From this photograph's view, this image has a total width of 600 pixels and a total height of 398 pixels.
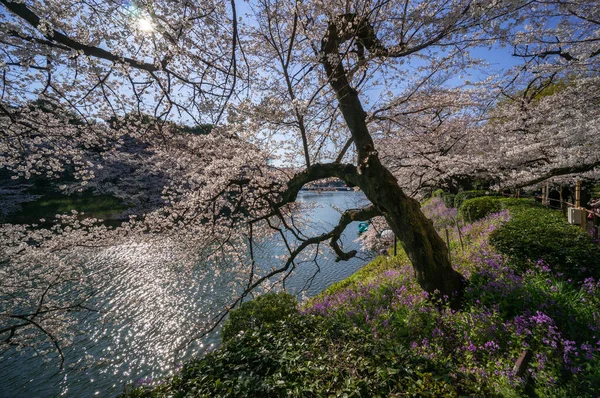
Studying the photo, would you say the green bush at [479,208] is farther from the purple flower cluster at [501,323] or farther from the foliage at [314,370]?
A: the foliage at [314,370]

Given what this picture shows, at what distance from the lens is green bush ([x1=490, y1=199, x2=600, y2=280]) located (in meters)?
3.88

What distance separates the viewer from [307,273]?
1323 cm

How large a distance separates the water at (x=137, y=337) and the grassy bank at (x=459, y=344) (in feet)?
5.50

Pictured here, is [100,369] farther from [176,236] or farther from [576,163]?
[576,163]

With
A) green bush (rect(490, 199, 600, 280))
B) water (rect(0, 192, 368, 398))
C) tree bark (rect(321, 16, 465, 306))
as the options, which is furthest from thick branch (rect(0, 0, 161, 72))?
green bush (rect(490, 199, 600, 280))

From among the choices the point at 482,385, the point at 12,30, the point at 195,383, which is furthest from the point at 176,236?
the point at 482,385

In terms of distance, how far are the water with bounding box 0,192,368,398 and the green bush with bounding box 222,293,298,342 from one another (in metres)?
0.96

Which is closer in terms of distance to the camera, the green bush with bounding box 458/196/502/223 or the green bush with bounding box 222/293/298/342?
the green bush with bounding box 222/293/298/342

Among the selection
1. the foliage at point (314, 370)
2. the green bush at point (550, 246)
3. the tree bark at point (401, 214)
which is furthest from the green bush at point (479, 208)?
the foliage at point (314, 370)

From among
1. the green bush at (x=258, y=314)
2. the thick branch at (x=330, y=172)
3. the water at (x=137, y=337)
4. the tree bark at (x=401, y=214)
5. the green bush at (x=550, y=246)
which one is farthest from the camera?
the water at (x=137, y=337)

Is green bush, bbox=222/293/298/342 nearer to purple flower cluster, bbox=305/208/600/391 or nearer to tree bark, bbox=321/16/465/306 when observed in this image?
purple flower cluster, bbox=305/208/600/391

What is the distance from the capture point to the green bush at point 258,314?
526cm

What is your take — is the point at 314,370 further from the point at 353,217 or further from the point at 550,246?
the point at 550,246

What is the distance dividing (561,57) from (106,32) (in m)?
10.1
